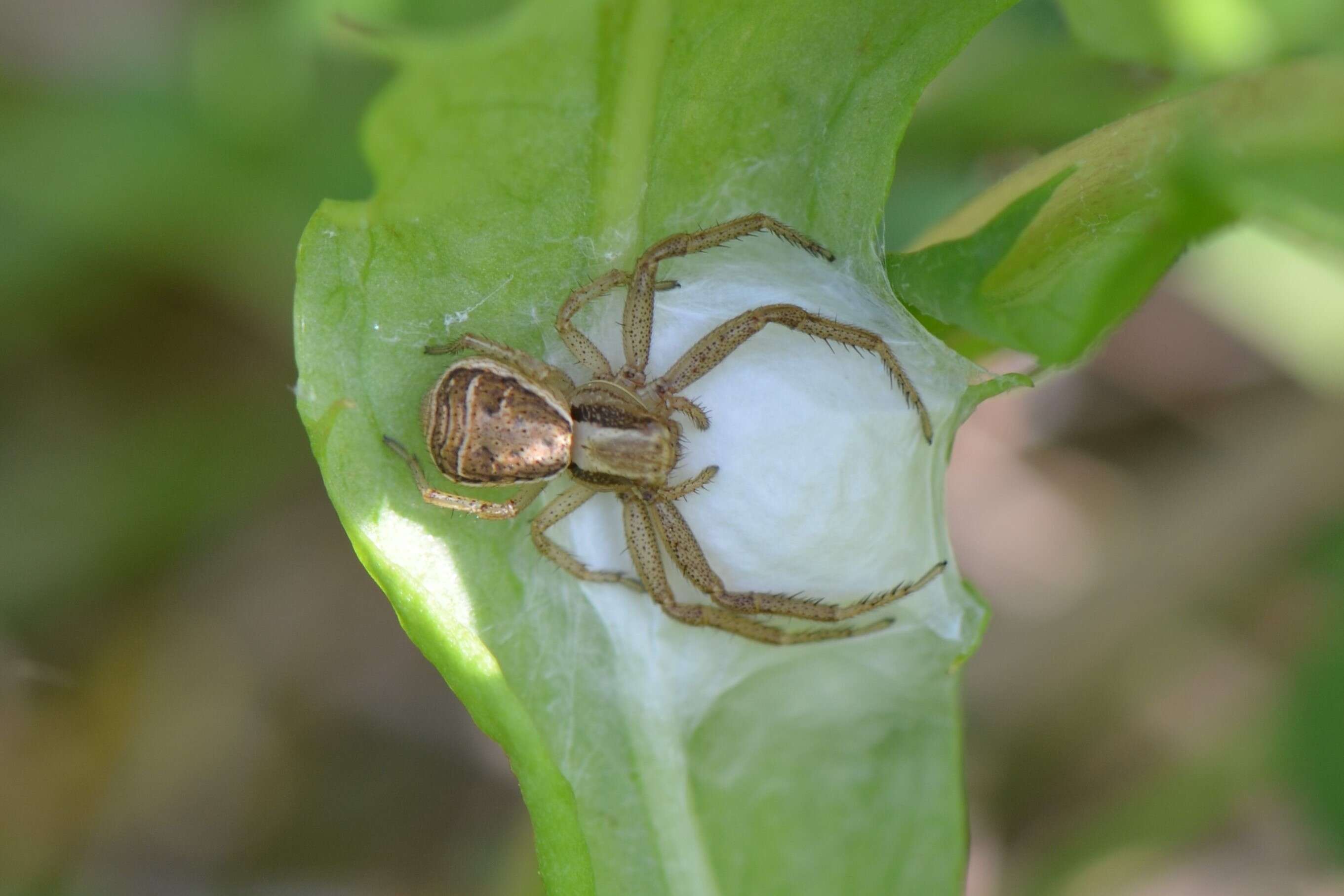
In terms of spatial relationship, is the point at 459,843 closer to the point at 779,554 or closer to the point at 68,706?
the point at 68,706

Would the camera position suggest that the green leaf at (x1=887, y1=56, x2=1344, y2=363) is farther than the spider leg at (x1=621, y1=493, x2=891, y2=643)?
No

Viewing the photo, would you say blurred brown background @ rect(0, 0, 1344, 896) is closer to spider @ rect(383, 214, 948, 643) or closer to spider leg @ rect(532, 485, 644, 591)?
spider @ rect(383, 214, 948, 643)

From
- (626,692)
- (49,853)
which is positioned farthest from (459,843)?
(626,692)

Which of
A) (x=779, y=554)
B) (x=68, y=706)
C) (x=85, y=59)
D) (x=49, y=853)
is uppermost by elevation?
(x=85, y=59)

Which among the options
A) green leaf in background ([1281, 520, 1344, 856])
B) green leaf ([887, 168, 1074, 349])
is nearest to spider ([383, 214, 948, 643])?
green leaf ([887, 168, 1074, 349])

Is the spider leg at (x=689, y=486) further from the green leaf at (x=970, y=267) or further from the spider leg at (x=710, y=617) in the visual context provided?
the green leaf at (x=970, y=267)

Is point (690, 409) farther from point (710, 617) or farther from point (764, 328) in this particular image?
point (710, 617)
